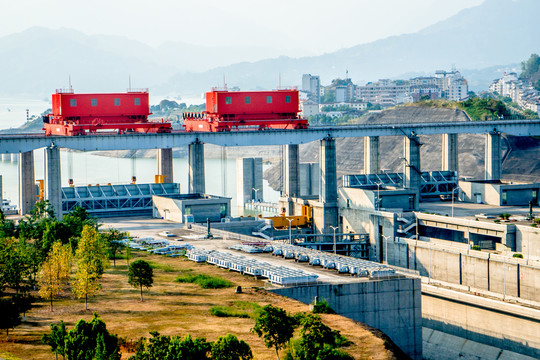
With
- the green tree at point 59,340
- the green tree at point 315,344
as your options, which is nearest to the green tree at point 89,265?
the green tree at point 59,340

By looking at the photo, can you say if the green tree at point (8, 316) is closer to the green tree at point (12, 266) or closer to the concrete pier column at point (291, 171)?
the green tree at point (12, 266)

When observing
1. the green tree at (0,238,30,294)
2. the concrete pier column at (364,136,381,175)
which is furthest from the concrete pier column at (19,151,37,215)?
the concrete pier column at (364,136,381,175)

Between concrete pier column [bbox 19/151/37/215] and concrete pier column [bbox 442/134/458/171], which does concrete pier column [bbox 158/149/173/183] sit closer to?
concrete pier column [bbox 19/151/37/215]

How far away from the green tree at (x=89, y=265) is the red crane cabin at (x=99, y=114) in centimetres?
3612

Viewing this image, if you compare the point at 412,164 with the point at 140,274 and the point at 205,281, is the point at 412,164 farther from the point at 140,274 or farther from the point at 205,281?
the point at 140,274

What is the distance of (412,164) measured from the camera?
348 ft

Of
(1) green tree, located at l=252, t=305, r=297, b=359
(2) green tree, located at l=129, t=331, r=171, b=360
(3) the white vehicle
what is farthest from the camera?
(3) the white vehicle

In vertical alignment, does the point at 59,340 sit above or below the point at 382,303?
above

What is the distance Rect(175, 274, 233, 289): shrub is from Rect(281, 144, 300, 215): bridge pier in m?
42.9

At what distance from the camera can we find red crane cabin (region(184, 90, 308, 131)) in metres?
104

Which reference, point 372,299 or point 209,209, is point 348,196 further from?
point 372,299

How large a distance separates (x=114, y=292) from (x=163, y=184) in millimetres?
45408

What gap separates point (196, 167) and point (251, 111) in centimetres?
1100

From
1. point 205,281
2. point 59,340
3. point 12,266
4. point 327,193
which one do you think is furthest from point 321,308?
point 327,193
